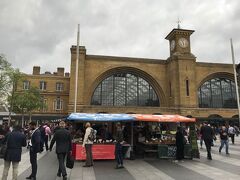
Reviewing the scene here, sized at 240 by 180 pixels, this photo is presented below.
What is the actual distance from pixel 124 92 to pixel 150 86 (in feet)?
16.5

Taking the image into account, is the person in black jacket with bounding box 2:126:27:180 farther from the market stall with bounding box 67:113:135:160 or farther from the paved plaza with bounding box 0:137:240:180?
the market stall with bounding box 67:113:135:160

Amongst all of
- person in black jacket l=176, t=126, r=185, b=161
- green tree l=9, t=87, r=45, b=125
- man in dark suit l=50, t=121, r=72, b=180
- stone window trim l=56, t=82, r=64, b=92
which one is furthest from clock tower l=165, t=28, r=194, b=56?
man in dark suit l=50, t=121, r=72, b=180

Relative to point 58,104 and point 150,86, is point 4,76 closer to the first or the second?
point 58,104

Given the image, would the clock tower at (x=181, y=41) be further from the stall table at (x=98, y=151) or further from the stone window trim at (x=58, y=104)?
the stall table at (x=98, y=151)

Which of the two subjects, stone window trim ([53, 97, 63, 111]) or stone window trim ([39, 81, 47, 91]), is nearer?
stone window trim ([53, 97, 63, 111])

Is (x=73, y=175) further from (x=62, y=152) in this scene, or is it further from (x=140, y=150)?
(x=140, y=150)

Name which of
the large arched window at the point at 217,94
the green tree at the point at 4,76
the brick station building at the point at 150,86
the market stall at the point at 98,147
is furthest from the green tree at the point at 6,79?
the large arched window at the point at 217,94

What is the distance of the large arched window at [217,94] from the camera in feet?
146

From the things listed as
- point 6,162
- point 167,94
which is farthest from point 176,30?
point 6,162

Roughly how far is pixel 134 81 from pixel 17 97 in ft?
63.5

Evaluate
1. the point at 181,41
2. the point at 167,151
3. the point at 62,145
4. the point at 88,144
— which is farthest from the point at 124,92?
the point at 62,145

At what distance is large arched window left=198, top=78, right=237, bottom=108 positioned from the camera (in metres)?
44.4

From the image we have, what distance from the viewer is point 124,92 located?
137 ft

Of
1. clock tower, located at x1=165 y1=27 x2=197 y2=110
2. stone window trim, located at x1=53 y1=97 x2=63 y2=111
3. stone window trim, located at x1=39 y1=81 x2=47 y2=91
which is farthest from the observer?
stone window trim, located at x1=39 y1=81 x2=47 y2=91
